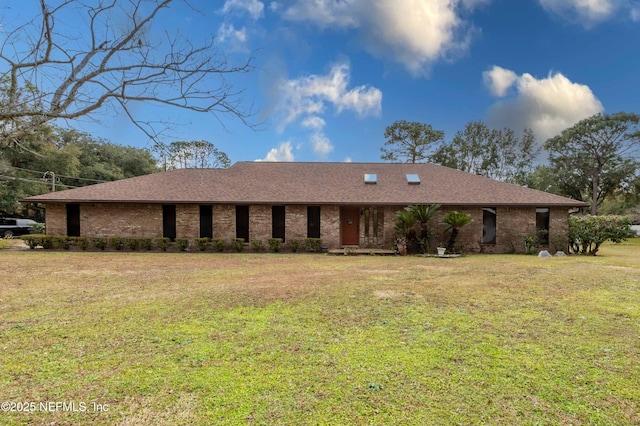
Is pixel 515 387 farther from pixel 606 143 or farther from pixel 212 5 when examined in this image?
pixel 606 143

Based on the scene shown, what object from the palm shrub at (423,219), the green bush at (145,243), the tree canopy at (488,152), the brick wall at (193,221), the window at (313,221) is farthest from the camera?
the tree canopy at (488,152)

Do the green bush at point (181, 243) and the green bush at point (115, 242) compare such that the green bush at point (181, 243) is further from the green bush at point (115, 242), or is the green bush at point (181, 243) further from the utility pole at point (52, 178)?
the utility pole at point (52, 178)

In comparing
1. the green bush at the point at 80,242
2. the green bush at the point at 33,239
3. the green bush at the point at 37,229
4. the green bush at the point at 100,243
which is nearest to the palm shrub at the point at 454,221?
the green bush at the point at 100,243

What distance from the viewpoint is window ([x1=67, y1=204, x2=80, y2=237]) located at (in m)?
16.8

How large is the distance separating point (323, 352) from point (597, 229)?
1729cm

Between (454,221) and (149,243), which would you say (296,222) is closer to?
(149,243)

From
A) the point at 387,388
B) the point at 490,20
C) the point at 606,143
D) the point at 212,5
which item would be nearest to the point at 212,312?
the point at 387,388

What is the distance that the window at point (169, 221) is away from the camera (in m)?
16.8

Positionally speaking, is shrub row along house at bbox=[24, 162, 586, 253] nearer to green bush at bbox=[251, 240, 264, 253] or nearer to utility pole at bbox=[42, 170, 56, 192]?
green bush at bbox=[251, 240, 264, 253]

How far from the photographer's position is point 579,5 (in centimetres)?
1245

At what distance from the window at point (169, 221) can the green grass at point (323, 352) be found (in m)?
8.81

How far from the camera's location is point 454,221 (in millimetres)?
14945

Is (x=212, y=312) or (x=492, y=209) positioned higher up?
(x=492, y=209)

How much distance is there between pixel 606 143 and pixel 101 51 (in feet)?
133
